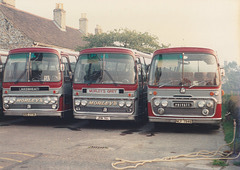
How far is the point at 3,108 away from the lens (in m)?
13.7

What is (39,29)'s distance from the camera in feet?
132

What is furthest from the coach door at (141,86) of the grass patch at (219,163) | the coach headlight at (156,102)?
the grass patch at (219,163)

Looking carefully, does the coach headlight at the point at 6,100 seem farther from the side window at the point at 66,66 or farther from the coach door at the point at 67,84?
the side window at the point at 66,66

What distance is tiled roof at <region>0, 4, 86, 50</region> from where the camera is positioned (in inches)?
1432

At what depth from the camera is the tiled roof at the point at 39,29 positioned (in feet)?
119

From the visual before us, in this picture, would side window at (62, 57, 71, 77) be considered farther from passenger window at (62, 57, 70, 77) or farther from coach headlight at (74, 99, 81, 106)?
coach headlight at (74, 99, 81, 106)

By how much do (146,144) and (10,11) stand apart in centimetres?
3158

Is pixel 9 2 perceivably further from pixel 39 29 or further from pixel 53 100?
pixel 53 100

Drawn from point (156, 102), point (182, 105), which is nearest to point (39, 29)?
point (156, 102)

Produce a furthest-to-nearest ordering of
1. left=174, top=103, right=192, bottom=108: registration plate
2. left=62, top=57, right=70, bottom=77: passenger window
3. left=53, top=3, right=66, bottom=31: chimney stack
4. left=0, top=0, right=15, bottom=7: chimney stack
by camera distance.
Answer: left=53, top=3, right=66, bottom=31: chimney stack
left=0, top=0, right=15, bottom=7: chimney stack
left=62, top=57, right=70, bottom=77: passenger window
left=174, top=103, right=192, bottom=108: registration plate

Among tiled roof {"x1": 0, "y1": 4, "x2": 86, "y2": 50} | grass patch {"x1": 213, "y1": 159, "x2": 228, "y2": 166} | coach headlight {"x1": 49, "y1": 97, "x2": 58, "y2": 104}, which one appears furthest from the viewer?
tiled roof {"x1": 0, "y1": 4, "x2": 86, "y2": 50}

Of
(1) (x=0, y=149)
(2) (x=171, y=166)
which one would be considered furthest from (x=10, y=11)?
(2) (x=171, y=166)

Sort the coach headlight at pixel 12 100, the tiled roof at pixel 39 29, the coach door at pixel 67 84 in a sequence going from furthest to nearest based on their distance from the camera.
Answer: the tiled roof at pixel 39 29
the coach door at pixel 67 84
the coach headlight at pixel 12 100

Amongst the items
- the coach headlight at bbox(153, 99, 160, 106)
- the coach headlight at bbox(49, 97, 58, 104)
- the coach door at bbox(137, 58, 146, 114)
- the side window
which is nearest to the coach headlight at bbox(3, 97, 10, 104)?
the coach headlight at bbox(49, 97, 58, 104)
